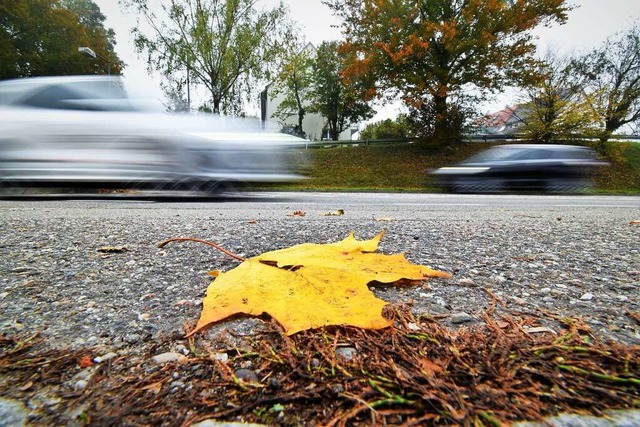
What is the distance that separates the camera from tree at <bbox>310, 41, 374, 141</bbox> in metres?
25.4

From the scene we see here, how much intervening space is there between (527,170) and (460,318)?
8543mm

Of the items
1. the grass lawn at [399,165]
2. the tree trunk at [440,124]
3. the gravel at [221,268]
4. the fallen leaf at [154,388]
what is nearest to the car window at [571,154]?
the grass lawn at [399,165]

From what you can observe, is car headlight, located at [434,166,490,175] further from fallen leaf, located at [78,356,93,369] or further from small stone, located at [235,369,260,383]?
fallen leaf, located at [78,356,93,369]

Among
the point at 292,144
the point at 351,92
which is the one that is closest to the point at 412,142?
the point at 351,92

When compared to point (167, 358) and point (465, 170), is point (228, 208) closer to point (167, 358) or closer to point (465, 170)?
point (167, 358)

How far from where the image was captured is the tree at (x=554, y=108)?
15.3 m

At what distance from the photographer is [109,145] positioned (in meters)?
3.37

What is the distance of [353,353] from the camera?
0.58m

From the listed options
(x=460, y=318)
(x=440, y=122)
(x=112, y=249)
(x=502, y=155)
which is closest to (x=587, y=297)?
(x=460, y=318)

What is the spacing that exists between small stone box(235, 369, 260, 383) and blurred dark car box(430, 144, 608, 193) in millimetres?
8440

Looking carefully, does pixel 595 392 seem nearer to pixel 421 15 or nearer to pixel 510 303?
pixel 510 303

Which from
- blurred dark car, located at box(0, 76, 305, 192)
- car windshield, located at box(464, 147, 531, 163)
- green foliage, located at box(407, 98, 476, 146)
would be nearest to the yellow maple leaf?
blurred dark car, located at box(0, 76, 305, 192)

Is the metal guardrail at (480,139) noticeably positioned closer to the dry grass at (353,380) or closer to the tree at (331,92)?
the tree at (331,92)

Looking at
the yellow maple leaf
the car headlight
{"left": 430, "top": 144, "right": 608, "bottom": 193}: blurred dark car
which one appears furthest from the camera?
the car headlight
